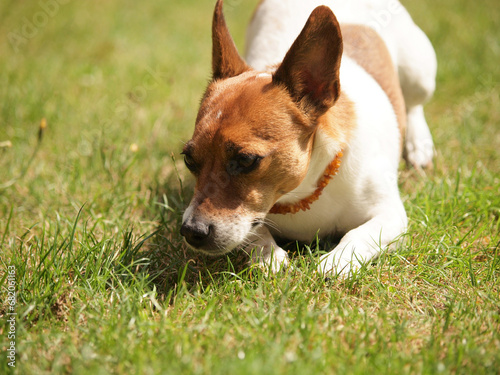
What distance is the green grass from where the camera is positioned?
6.26ft

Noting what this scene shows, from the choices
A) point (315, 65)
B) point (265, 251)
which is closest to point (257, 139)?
point (315, 65)

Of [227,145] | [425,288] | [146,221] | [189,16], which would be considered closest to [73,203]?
[146,221]

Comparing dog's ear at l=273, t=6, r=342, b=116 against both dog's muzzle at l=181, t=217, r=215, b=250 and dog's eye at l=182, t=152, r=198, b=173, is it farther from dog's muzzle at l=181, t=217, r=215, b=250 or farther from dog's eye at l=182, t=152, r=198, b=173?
dog's muzzle at l=181, t=217, r=215, b=250

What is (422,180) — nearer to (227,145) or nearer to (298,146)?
(298,146)

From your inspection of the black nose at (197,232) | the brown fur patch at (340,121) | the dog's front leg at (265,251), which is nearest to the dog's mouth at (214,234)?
the black nose at (197,232)

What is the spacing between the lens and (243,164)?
2.32 metres

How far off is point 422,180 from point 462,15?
13.5ft

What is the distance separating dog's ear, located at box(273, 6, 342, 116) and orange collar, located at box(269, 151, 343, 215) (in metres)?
0.29

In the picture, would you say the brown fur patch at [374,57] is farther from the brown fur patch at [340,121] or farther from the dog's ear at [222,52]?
the dog's ear at [222,52]

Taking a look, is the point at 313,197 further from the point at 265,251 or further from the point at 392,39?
the point at 392,39

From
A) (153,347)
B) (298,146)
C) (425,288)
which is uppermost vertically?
(298,146)

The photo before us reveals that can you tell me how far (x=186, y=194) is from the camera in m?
3.40

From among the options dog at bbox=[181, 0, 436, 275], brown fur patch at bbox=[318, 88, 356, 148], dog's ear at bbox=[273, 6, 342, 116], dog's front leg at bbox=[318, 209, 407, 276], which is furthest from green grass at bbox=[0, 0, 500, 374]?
dog's ear at bbox=[273, 6, 342, 116]

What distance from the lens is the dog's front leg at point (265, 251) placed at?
8.07 feet
